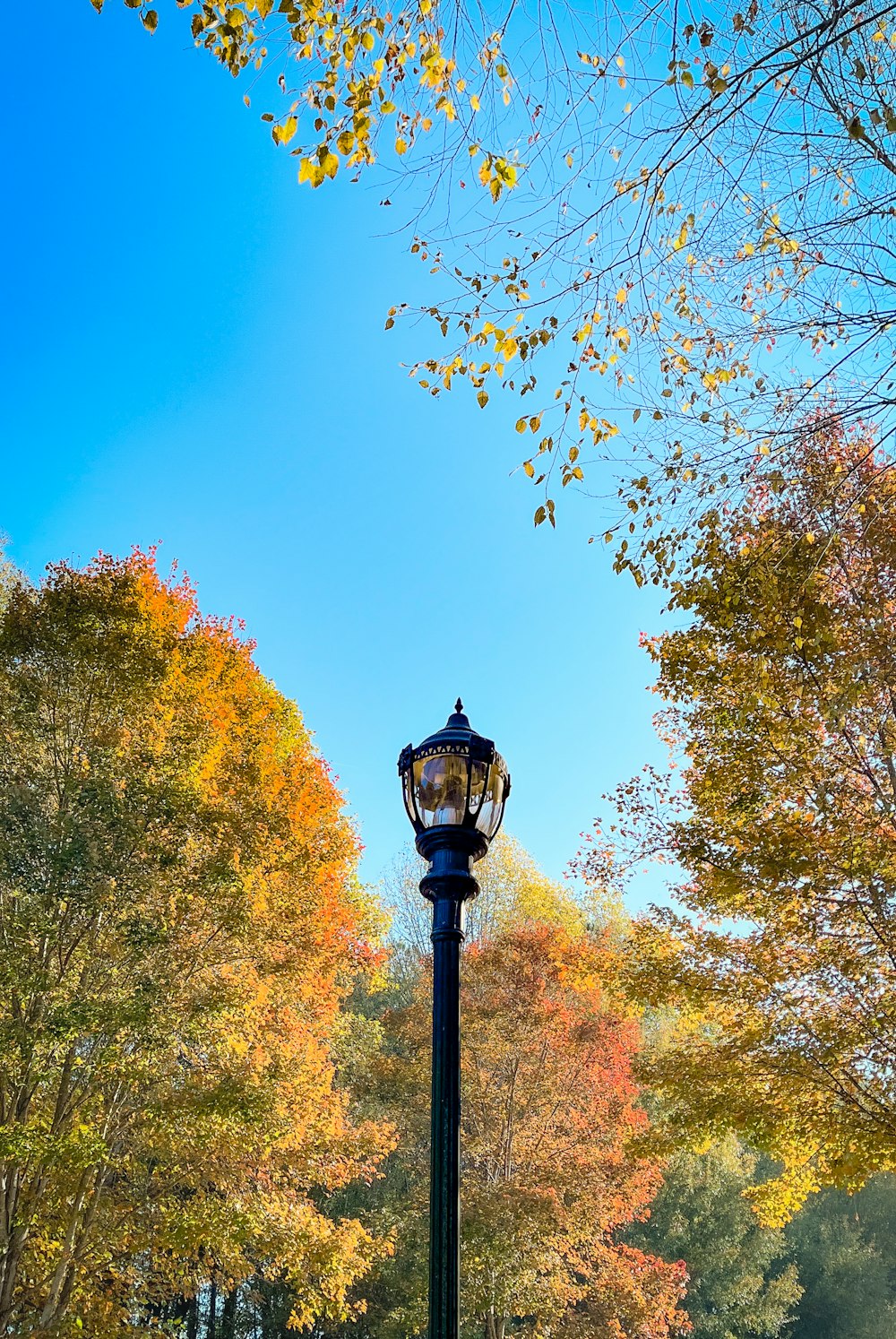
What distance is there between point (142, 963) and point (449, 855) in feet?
23.0

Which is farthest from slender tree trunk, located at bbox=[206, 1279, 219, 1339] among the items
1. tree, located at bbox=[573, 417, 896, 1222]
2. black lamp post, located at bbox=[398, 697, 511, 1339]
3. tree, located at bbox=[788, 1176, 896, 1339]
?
black lamp post, located at bbox=[398, 697, 511, 1339]

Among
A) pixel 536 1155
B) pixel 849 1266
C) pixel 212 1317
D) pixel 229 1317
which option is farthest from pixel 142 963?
pixel 849 1266

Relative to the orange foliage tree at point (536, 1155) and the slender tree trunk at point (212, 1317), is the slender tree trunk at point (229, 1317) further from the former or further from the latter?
the orange foliage tree at point (536, 1155)

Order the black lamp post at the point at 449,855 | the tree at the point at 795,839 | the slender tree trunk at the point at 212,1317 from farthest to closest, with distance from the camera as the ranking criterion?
the slender tree trunk at the point at 212,1317 < the tree at the point at 795,839 < the black lamp post at the point at 449,855

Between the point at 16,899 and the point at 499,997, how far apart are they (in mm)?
7676

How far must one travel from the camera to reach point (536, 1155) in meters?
13.3

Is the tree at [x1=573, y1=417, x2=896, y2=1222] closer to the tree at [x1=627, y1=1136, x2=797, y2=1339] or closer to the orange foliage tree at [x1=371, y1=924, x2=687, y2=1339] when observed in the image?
the orange foliage tree at [x1=371, y1=924, x2=687, y2=1339]

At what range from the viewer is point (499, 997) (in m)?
13.8

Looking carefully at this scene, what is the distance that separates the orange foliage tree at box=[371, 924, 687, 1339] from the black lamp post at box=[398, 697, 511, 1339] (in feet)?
32.1

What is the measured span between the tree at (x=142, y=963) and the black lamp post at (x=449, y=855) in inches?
244

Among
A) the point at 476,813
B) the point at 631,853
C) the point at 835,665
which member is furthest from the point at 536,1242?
the point at 476,813

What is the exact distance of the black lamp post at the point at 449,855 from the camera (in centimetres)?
274

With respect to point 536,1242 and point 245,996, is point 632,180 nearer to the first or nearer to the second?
point 245,996

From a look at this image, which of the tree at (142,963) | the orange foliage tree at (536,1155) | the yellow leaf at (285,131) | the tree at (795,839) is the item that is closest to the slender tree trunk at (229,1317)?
the orange foliage tree at (536,1155)
